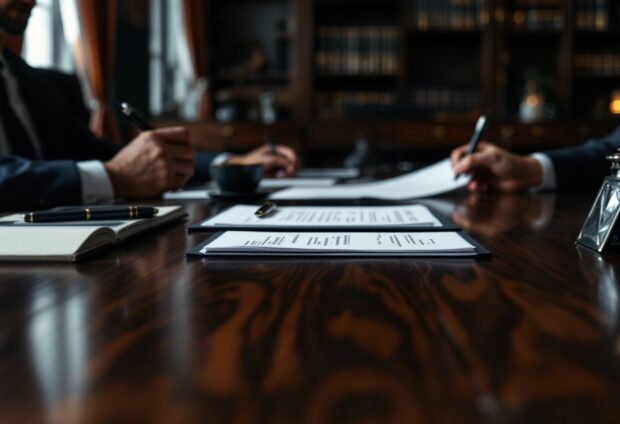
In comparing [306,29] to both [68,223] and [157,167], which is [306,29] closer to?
[157,167]

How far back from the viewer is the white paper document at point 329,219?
66cm

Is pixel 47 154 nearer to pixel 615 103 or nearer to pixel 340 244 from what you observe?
pixel 340 244

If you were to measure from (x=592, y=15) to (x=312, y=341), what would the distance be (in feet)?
14.2

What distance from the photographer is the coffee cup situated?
1.08 metres

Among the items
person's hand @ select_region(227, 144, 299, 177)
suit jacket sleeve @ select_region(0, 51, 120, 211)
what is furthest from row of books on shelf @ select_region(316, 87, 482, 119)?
suit jacket sleeve @ select_region(0, 51, 120, 211)

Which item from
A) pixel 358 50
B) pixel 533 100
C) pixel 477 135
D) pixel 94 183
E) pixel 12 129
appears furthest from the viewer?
pixel 358 50

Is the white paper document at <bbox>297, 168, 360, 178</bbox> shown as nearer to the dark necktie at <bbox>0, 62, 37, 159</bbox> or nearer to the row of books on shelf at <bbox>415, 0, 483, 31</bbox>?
the dark necktie at <bbox>0, 62, 37, 159</bbox>

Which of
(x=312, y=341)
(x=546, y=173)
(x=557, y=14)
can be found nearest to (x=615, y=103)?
(x=557, y=14)

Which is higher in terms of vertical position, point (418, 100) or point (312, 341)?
point (418, 100)

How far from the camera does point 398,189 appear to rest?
1.18m

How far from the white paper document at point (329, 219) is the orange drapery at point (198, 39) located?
3.52 metres

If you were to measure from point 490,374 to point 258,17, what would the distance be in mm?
4396

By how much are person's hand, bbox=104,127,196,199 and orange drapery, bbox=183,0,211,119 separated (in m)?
3.16

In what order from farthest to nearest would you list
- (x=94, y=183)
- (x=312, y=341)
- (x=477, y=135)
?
(x=477, y=135) < (x=94, y=183) < (x=312, y=341)
